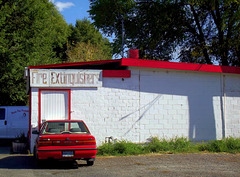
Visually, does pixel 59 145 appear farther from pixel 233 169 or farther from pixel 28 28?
pixel 28 28

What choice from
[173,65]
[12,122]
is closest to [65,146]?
[173,65]

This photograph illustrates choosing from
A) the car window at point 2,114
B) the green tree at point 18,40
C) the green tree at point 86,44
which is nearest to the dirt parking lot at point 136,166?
the car window at point 2,114

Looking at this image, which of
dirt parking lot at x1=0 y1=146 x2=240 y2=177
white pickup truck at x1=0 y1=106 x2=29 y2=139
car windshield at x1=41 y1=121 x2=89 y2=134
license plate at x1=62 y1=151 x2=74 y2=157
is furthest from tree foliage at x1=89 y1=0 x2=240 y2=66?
license plate at x1=62 y1=151 x2=74 y2=157

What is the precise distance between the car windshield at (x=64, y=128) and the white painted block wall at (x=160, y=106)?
2.40m

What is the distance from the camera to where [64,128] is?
1057 centimetres

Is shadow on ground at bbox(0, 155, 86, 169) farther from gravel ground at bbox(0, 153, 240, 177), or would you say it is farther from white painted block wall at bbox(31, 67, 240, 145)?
white painted block wall at bbox(31, 67, 240, 145)

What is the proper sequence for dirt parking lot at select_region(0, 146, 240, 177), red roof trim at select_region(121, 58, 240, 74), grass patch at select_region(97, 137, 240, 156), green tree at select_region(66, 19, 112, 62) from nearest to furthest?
dirt parking lot at select_region(0, 146, 240, 177) → grass patch at select_region(97, 137, 240, 156) → red roof trim at select_region(121, 58, 240, 74) → green tree at select_region(66, 19, 112, 62)

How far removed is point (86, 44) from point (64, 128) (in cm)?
3052

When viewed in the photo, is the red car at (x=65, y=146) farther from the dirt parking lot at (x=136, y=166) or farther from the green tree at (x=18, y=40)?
the green tree at (x=18, y=40)

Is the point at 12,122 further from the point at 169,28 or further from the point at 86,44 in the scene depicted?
the point at 86,44

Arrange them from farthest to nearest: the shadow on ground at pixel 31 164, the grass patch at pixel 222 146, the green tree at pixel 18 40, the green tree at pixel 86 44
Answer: the green tree at pixel 86 44 → the green tree at pixel 18 40 → the grass patch at pixel 222 146 → the shadow on ground at pixel 31 164

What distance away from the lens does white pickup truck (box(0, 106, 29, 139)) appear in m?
18.1

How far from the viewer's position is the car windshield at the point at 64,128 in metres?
10.3

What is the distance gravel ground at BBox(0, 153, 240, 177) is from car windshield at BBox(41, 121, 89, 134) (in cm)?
102
